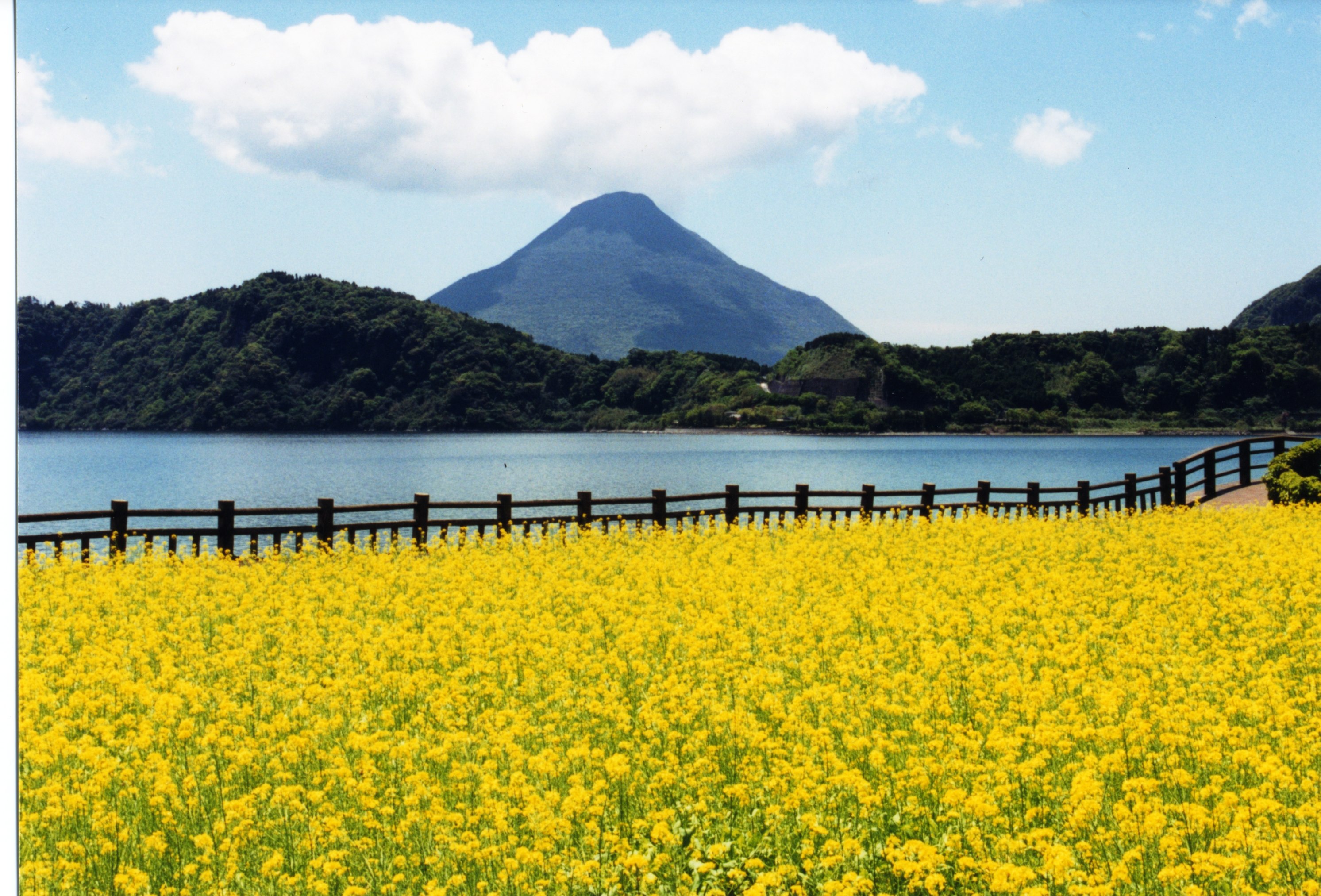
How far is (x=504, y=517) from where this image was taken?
16391 millimetres

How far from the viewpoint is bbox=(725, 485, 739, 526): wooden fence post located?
18422 mm

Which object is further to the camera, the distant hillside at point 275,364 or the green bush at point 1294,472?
the distant hillside at point 275,364

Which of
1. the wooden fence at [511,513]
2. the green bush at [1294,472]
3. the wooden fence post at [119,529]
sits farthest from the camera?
the green bush at [1294,472]

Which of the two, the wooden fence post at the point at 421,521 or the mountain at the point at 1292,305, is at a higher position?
the mountain at the point at 1292,305

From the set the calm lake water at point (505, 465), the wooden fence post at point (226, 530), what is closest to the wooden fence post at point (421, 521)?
the wooden fence post at point (226, 530)

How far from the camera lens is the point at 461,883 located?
14.3 ft

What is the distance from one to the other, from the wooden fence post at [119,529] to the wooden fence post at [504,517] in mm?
5561

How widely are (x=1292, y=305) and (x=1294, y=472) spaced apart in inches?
4065

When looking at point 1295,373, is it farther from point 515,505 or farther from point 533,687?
point 533,687

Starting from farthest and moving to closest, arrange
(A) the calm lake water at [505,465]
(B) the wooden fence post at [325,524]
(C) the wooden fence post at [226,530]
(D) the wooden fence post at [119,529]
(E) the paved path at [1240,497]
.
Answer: (A) the calm lake water at [505,465] < (E) the paved path at [1240,497] < (B) the wooden fence post at [325,524] < (C) the wooden fence post at [226,530] < (D) the wooden fence post at [119,529]

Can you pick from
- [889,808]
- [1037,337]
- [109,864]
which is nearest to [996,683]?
[889,808]

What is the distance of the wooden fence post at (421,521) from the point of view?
50.6 ft

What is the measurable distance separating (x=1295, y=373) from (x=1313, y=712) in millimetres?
96115

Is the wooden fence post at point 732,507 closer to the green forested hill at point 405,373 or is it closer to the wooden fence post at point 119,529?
the wooden fence post at point 119,529
